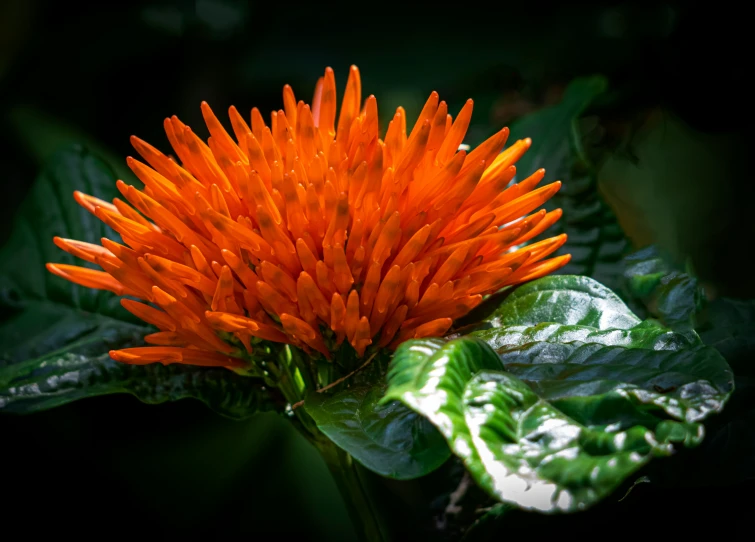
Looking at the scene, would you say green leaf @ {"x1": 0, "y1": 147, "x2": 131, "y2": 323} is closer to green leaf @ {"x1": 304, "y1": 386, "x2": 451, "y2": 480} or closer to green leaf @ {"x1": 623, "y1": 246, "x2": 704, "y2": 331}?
green leaf @ {"x1": 304, "y1": 386, "x2": 451, "y2": 480}

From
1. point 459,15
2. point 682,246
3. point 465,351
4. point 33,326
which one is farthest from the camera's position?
point 459,15

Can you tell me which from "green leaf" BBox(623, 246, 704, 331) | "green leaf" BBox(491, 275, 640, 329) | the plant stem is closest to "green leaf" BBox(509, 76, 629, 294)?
"green leaf" BBox(623, 246, 704, 331)

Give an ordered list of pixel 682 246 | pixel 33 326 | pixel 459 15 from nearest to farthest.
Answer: pixel 33 326 → pixel 682 246 → pixel 459 15

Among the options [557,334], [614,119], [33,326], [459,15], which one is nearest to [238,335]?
[557,334]

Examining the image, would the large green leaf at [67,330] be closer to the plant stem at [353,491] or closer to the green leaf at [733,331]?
the plant stem at [353,491]

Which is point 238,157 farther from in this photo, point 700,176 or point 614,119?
point 700,176

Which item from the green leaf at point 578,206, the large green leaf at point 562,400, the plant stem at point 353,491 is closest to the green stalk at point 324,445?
the plant stem at point 353,491
